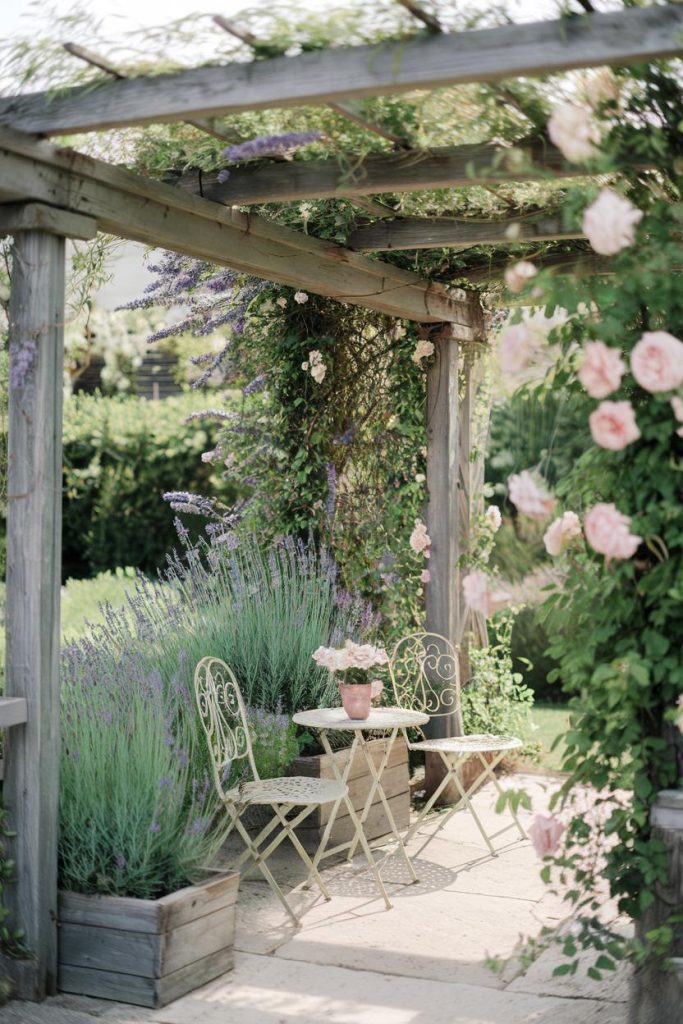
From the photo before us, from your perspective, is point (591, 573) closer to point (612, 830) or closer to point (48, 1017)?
point (612, 830)

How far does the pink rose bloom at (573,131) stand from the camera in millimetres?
2877

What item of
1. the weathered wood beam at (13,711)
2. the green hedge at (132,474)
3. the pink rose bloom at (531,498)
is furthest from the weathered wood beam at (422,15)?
the green hedge at (132,474)

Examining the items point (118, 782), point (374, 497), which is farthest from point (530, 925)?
point (374, 497)

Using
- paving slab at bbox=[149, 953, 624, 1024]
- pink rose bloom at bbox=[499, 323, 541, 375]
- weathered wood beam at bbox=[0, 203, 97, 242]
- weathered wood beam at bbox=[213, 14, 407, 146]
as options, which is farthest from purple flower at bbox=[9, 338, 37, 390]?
paving slab at bbox=[149, 953, 624, 1024]

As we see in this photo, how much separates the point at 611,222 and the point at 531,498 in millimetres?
678

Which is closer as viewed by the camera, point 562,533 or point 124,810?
point 562,533

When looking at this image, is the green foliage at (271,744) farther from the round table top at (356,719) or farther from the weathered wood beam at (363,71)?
the weathered wood beam at (363,71)

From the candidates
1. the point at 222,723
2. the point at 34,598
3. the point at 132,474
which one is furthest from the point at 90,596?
the point at 34,598

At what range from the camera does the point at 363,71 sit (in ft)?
9.56

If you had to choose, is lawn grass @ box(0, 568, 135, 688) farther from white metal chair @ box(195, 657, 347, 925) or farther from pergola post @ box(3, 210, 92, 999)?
pergola post @ box(3, 210, 92, 999)

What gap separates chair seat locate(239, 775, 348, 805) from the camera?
4.23m

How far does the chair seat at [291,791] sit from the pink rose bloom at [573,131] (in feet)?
7.54

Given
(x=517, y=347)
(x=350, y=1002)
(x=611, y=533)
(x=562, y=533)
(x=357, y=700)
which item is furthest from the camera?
(x=357, y=700)

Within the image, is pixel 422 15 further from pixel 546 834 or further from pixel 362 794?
pixel 362 794
